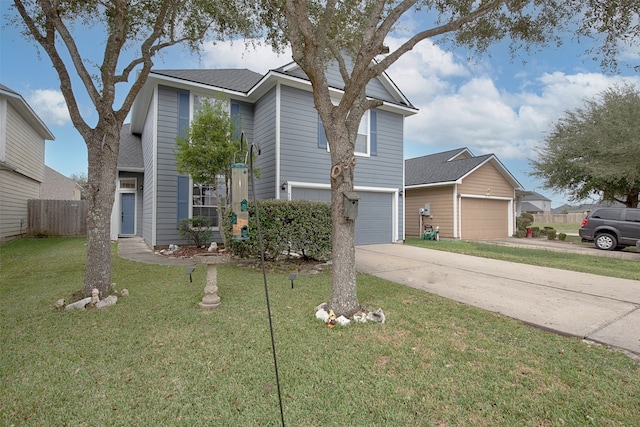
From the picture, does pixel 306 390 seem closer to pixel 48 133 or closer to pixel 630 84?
pixel 48 133

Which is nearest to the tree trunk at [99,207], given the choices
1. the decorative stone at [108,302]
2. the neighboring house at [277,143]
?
the decorative stone at [108,302]

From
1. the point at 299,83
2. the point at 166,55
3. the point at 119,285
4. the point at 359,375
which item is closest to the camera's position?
the point at 359,375

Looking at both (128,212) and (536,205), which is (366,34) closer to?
(128,212)

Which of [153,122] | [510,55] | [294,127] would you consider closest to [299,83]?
[294,127]

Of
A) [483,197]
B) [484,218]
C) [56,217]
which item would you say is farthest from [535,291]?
[56,217]

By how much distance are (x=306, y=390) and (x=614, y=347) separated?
3108mm

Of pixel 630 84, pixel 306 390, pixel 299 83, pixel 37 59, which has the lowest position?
pixel 306 390

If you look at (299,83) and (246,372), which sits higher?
(299,83)

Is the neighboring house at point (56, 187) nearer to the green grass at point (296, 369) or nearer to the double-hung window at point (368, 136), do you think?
the double-hung window at point (368, 136)

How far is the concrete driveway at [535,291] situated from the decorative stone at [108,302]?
4422mm

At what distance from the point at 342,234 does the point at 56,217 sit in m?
15.6

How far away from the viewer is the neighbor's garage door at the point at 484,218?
14.4 metres

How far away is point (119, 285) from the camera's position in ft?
17.3

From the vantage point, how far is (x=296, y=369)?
8.66ft
